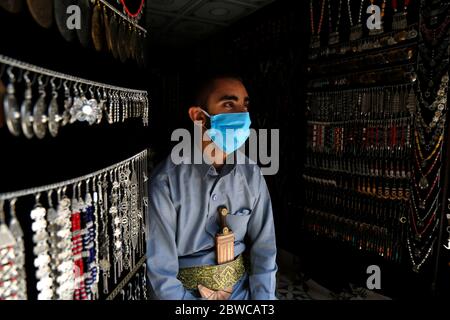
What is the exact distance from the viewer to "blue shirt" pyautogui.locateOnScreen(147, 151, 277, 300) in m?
1.47

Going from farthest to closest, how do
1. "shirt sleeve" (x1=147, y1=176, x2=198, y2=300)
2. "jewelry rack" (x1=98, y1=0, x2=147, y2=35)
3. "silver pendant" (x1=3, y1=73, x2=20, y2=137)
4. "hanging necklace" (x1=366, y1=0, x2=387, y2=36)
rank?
"hanging necklace" (x1=366, y1=0, x2=387, y2=36)
"shirt sleeve" (x1=147, y1=176, x2=198, y2=300)
"jewelry rack" (x1=98, y1=0, x2=147, y2=35)
"silver pendant" (x1=3, y1=73, x2=20, y2=137)

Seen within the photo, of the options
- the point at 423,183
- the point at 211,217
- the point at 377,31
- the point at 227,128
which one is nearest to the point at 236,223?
the point at 211,217

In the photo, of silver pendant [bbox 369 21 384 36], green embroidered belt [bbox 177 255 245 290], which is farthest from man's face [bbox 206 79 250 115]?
silver pendant [bbox 369 21 384 36]

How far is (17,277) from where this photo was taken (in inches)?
26.0

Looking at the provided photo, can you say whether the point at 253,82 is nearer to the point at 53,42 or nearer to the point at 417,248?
the point at 417,248

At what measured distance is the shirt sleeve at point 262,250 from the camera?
1.63m

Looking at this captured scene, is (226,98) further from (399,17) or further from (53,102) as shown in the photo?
(399,17)

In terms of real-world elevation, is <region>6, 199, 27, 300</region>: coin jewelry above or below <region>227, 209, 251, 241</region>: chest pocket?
above

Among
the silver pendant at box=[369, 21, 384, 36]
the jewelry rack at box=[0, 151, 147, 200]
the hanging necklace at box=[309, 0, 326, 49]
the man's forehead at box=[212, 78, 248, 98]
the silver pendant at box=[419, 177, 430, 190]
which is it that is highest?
the hanging necklace at box=[309, 0, 326, 49]

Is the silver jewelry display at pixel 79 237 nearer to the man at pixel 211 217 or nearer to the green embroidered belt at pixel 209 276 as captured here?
the man at pixel 211 217

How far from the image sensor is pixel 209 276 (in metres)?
1.52

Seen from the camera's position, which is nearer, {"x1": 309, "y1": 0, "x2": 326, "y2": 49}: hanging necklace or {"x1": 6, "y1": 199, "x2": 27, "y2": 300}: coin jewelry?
{"x1": 6, "y1": 199, "x2": 27, "y2": 300}: coin jewelry

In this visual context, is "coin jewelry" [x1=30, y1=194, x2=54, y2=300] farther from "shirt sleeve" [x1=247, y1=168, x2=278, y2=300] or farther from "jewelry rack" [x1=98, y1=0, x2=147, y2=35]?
"shirt sleeve" [x1=247, y1=168, x2=278, y2=300]

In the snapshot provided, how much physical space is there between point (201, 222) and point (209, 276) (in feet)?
0.94
